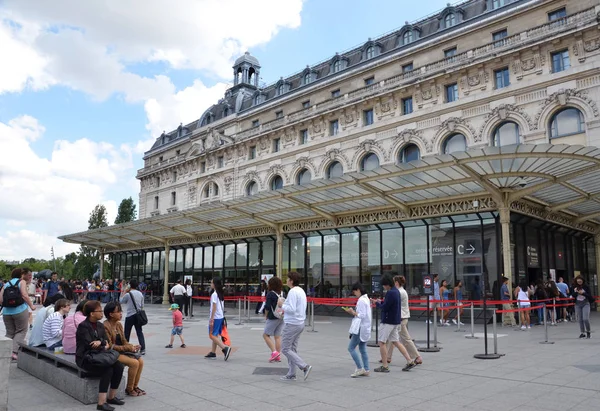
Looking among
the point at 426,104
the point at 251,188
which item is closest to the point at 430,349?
the point at 426,104

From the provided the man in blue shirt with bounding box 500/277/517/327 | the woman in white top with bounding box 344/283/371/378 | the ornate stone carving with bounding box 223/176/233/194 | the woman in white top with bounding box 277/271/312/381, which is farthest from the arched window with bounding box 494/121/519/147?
the ornate stone carving with bounding box 223/176/233/194

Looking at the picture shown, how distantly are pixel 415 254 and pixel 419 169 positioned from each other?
7.41 meters

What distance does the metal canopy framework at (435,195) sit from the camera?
14359 mm

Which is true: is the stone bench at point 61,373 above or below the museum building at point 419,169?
below

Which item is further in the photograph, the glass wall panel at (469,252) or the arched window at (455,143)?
the arched window at (455,143)

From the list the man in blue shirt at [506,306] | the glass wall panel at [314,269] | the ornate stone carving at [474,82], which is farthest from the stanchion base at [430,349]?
the ornate stone carving at [474,82]

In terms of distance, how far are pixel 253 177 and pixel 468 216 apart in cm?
2223

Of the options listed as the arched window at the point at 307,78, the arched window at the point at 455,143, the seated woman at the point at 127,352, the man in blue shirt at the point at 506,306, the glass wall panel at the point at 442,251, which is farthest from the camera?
the arched window at the point at 307,78

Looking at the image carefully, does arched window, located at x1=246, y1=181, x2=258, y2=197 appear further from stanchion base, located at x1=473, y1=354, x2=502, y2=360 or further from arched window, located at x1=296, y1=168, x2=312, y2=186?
stanchion base, located at x1=473, y1=354, x2=502, y2=360

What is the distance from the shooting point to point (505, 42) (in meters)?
25.9

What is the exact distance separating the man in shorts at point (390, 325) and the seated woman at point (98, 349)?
4.48 metres

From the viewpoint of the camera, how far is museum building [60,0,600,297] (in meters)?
17.6

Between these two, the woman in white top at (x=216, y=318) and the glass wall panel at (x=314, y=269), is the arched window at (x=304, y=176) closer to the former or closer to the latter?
the glass wall panel at (x=314, y=269)

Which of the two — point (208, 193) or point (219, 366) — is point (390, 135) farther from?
point (219, 366)
